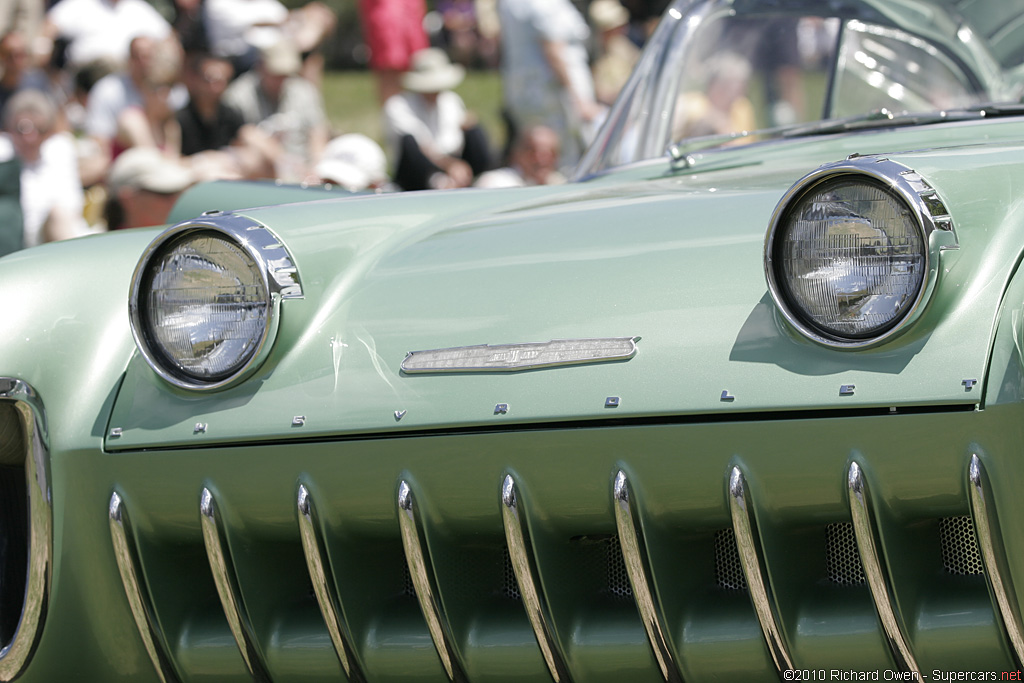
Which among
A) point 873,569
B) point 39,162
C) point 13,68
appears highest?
point 13,68

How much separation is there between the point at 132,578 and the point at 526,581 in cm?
65

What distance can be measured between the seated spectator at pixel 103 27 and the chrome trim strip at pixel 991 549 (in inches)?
229

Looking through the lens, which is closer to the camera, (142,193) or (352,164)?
(142,193)

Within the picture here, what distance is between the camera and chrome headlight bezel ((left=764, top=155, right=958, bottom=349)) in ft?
5.17

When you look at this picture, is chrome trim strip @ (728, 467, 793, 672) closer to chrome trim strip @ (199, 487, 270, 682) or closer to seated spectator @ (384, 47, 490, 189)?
chrome trim strip @ (199, 487, 270, 682)

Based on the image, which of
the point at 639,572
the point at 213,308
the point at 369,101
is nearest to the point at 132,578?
the point at 213,308

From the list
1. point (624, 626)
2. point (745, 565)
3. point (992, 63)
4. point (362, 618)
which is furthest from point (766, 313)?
point (992, 63)

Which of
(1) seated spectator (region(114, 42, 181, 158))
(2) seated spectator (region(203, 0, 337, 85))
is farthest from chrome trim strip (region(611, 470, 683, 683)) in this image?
(2) seated spectator (region(203, 0, 337, 85))

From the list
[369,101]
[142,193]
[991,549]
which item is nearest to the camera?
[991,549]

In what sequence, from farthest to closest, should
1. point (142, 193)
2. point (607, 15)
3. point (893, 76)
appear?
point (607, 15) → point (142, 193) → point (893, 76)

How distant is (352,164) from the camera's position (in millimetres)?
5371

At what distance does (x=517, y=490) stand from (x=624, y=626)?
0.80 feet

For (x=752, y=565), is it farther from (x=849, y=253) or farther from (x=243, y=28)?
(x=243, y=28)

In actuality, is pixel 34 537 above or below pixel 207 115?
below
